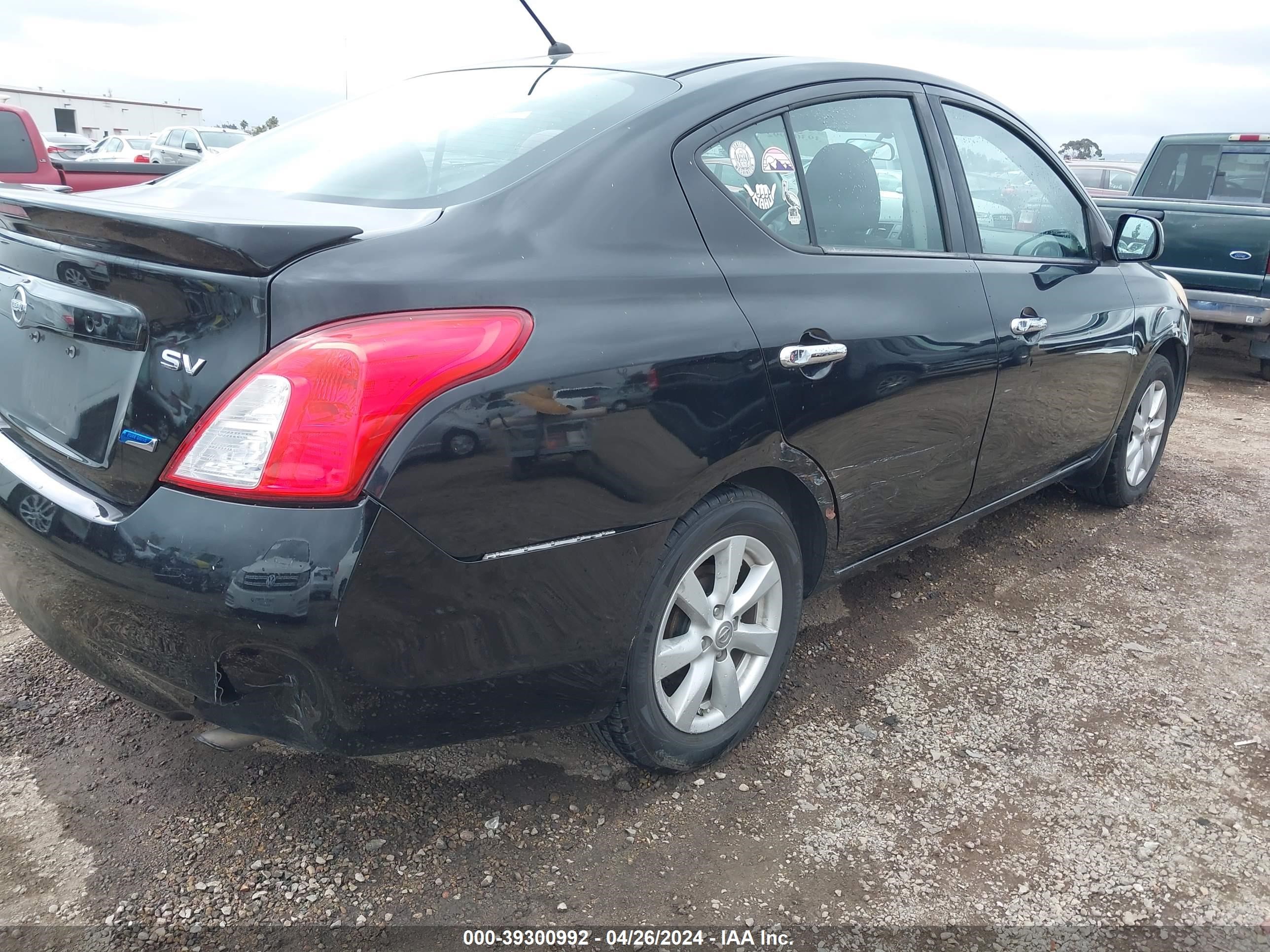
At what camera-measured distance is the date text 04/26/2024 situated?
6.36 feet

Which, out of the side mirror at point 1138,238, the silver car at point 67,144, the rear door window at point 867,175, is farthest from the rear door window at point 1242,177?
the silver car at point 67,144

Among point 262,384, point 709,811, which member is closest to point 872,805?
point 709,811

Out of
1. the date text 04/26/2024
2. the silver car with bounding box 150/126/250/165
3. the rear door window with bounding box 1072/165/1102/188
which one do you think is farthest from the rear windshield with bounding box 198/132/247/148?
the date text 04/26/2024

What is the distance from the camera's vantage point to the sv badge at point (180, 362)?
169cm

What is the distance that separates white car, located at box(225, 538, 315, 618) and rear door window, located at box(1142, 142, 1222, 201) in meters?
8.78

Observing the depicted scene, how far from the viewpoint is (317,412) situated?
5.35 feet

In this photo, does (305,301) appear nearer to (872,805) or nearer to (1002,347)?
(872,805)

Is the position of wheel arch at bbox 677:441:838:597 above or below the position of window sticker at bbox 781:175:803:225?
below

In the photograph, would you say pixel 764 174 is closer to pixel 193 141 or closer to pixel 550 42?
pixel 550 42

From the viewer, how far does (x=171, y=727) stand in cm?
253

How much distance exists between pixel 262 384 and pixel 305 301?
0.51 ft

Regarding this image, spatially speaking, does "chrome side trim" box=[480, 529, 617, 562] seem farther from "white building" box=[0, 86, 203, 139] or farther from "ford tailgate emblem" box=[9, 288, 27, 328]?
"white building" box=[0, 86, 203, 139]

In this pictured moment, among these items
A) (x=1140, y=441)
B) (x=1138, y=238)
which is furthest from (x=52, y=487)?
(x=1140, y=441)

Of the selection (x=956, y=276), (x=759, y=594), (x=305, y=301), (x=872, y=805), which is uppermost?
(x=305, y=301)
